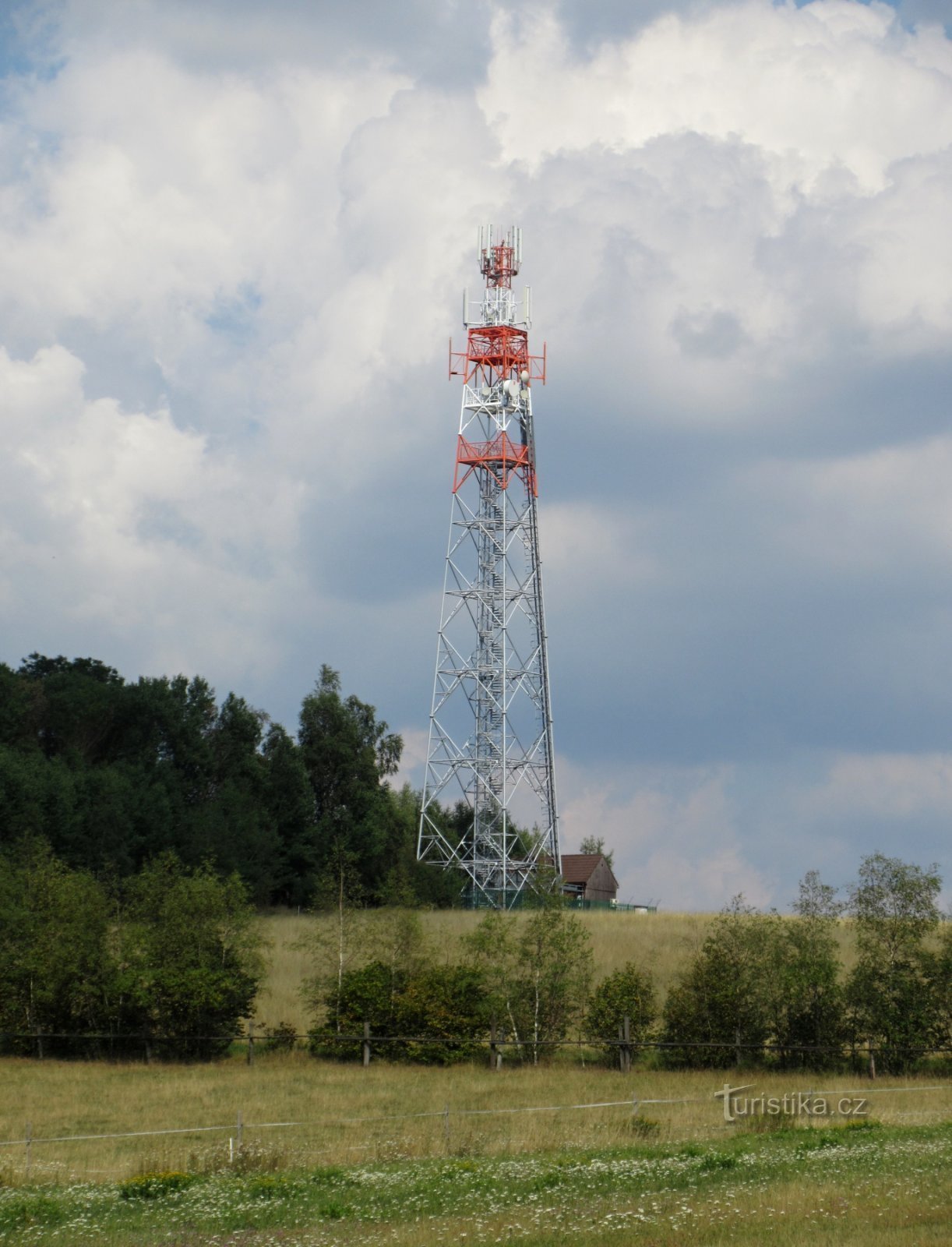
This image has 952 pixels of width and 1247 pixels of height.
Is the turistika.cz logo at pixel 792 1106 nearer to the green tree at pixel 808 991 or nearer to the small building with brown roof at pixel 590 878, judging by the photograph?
the green tree at pixel 808 991

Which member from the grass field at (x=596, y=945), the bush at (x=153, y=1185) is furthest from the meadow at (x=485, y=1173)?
the grass field at (x=596, y=945)

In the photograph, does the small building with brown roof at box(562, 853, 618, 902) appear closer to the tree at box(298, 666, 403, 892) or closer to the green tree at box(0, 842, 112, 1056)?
the tree at box(298, 666, 403, 892)

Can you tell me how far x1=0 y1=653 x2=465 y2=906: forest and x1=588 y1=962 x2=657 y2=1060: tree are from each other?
26.2m

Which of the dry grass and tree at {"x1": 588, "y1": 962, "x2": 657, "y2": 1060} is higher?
tree at {"x1": 588, "y1": 962, "x2": 657, "y2": 1060}

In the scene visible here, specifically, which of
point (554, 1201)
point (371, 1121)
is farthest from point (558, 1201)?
point (371, 1121)

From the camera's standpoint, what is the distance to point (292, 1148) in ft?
88.3

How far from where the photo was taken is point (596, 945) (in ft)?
191

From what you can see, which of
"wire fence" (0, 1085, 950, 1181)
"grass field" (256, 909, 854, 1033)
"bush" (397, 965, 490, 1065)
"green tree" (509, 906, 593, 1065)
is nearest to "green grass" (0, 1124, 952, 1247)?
"wire fence" (0, 1085, 950, 1181)

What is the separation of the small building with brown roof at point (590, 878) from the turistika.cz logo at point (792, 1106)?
53184 mm

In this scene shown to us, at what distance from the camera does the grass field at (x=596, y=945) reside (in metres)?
51.6

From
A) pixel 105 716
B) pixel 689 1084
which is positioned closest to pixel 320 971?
pixel 689 1084

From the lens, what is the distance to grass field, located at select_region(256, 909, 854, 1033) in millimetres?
51625

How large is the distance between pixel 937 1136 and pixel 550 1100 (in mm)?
12202

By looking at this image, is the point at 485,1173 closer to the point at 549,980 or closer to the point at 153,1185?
the point at 153,1185
